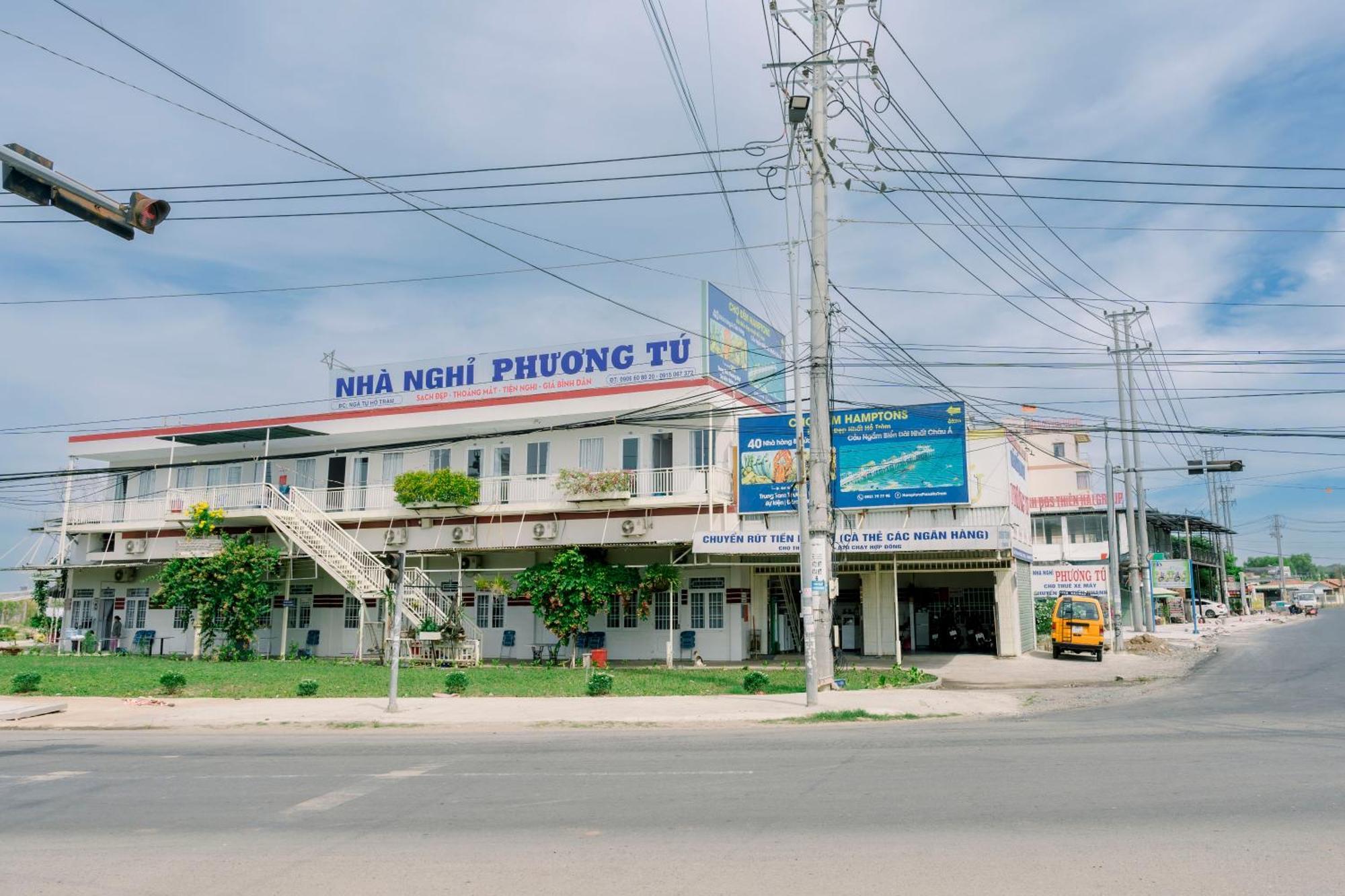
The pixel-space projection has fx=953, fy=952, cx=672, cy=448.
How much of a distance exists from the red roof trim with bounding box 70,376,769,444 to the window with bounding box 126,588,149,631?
21.0 ft

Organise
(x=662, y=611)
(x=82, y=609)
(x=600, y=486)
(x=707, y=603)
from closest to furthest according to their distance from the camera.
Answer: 1. (x=600, y=486)
2. (x=707, y=603)
3. (x=662, y=611)
4. (x=82, y=609)

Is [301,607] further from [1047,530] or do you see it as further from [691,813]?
[1047,530]

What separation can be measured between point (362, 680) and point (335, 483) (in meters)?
13.0

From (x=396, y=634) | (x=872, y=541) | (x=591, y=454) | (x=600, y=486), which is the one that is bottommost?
(x=396, y=634)

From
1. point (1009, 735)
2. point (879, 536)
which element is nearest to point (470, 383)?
point (879, 536)

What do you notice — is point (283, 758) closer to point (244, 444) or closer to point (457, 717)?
point (457, 717)

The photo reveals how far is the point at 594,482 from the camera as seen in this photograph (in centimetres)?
2933

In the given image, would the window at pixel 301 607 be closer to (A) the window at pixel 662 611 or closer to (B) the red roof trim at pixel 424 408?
(B) the red roof trim at pixel 424 408

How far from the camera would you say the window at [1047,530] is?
66.9 m

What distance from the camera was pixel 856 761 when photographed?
1163cm

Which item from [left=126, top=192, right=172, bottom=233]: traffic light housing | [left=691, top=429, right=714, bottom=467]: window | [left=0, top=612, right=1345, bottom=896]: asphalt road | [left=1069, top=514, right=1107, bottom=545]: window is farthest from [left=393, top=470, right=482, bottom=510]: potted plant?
[left=1069, top=514, right=1107, bottom=545]: window

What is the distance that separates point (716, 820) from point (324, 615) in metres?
30.5

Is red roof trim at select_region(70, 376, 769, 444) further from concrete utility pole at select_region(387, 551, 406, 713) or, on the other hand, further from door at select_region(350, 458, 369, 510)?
concrete utility pole at select_region(387, 551, 406, 713)

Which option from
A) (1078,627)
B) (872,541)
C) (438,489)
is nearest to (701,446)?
(872,541)
